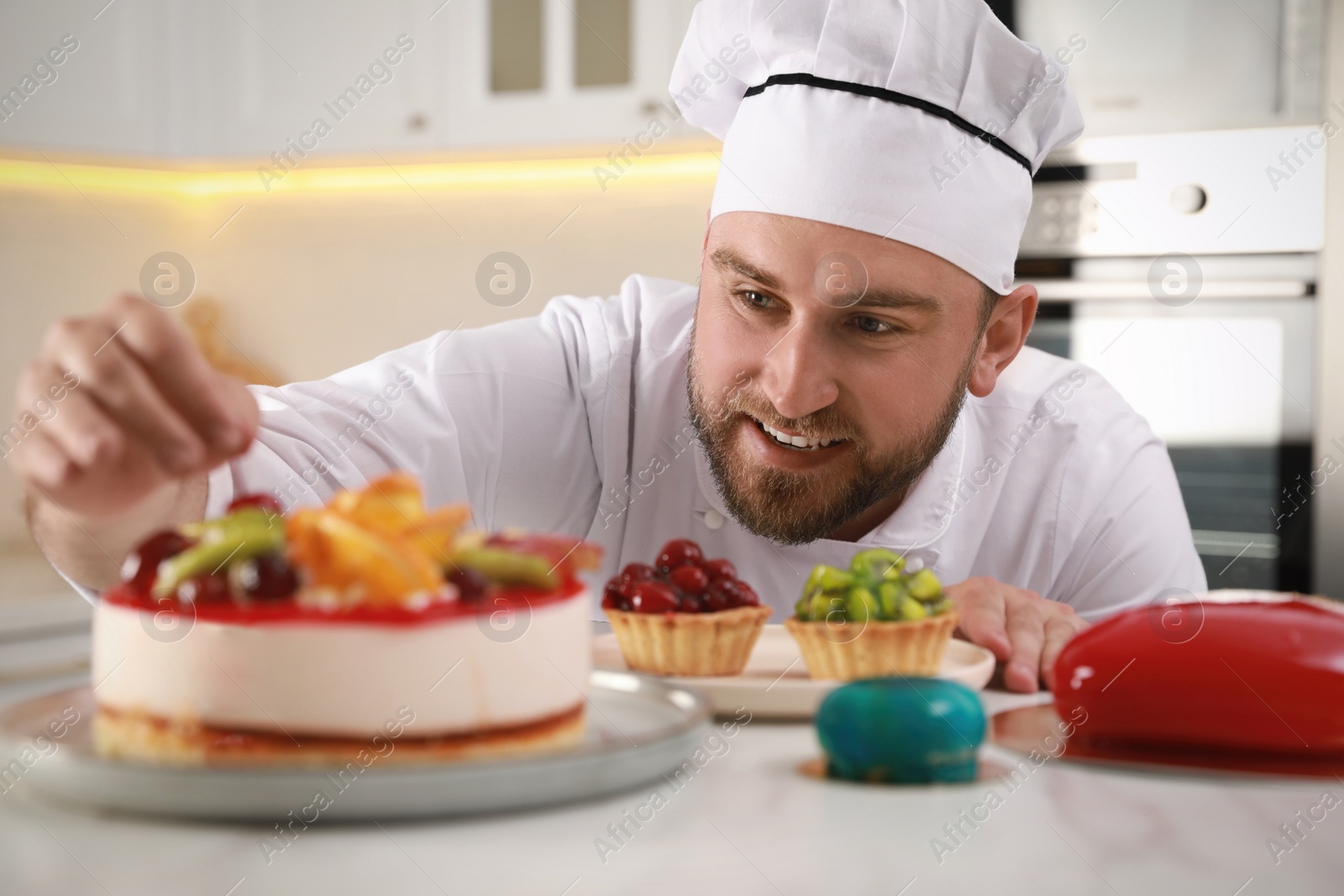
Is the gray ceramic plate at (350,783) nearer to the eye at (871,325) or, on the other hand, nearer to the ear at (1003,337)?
the eye at (871,325)

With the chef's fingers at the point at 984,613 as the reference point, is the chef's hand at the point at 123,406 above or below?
above

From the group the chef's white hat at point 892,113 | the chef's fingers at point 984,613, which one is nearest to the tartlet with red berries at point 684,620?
the chef's fingers at point 984,613

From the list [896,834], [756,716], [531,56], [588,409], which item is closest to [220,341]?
[531,56]

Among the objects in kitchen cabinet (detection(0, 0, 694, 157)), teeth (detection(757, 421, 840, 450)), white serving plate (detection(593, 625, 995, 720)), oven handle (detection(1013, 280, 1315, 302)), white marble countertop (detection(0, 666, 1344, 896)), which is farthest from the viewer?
kitchen cabinet (detection(0, 0, 694, 157))

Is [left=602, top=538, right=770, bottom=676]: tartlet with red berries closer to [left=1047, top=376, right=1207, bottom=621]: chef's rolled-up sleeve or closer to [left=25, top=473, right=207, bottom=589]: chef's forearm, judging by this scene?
[left=25, top=473, right=207, bottom=589]: chef's forearm

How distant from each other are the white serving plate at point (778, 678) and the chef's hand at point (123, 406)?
0.30 m

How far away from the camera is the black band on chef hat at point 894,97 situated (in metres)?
1.33

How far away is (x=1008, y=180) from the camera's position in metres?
1.42

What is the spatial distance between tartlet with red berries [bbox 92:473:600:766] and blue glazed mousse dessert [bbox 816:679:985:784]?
5.3 inches

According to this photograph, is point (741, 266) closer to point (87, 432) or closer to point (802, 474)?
point (802, 474)

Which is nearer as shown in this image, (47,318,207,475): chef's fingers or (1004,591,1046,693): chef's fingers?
(47,318,207,475): chef's fingers

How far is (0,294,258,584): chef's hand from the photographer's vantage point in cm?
63

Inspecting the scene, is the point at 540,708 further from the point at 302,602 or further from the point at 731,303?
the point at 731,303

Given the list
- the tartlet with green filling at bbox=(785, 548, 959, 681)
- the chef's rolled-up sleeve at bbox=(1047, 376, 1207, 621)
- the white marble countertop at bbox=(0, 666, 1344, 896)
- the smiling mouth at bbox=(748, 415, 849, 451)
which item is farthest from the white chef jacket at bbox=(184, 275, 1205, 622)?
the white marble countertop at bbox=(0, 666, 1344, 896)
